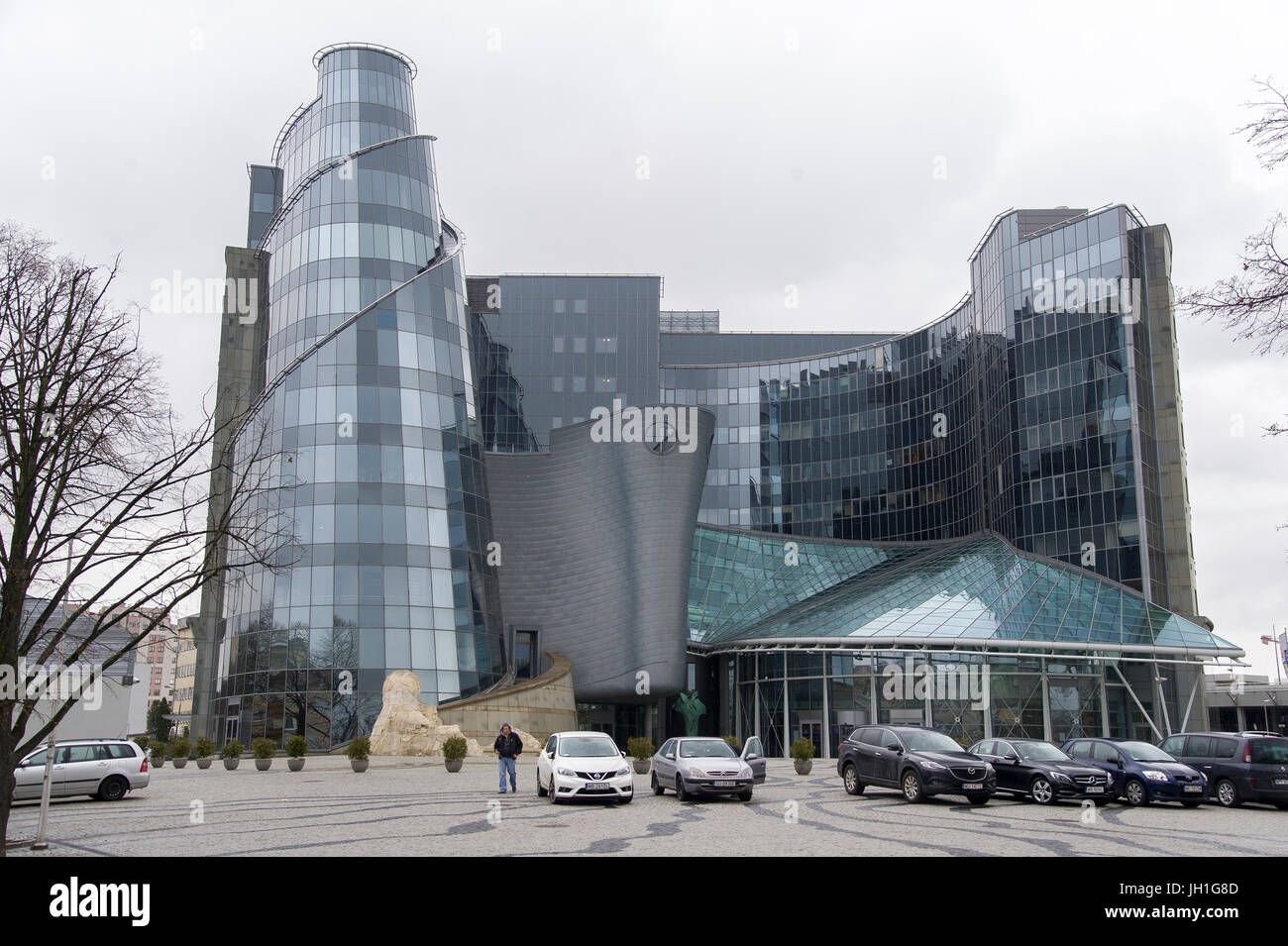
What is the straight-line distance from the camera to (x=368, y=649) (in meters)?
45.5

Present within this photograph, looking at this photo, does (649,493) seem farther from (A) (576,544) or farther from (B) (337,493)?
(B) (337,493)

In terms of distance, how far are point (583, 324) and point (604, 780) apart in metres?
64.6

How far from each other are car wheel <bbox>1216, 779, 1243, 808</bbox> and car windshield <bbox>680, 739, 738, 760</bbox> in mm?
11163

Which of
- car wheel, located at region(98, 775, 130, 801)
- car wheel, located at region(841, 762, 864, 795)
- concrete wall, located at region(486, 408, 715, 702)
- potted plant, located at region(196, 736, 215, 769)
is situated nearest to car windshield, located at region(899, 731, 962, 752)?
car wheel, located at region(841, 762, 864, 795)

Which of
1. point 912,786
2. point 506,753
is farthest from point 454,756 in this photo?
point 912,786

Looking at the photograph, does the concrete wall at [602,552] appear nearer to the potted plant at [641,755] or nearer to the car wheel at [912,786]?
the potted plant at [641,755]

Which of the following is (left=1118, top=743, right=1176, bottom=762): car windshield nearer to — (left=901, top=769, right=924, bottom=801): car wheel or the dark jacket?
(left=901, top=769, right=924, bottom=801): car wheel

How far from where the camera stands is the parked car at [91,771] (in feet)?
79.2

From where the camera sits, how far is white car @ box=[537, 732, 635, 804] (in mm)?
21531

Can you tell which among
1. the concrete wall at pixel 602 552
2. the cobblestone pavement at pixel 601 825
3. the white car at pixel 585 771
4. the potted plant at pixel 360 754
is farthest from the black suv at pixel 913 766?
the concrete wall at pixel 602 552

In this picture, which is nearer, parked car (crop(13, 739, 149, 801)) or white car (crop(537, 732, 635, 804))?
white car (crop(537, 732, 635, 804))

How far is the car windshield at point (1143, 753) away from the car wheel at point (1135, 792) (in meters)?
0.66

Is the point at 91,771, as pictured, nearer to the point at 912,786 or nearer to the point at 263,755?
the point at 263,755
